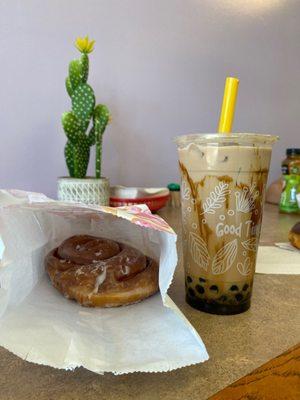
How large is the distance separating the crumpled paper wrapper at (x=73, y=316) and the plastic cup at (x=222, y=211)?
5cm

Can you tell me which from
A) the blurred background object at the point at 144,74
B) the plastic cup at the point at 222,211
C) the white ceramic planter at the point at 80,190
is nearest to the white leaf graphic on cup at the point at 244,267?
the plastic cup at the point at 222,211

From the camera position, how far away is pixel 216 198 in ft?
1.18

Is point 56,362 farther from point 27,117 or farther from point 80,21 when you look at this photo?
point 80,21

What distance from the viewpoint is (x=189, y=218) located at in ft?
1.26

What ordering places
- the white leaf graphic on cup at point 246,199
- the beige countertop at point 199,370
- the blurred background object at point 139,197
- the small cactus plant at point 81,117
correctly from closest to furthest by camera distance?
the beige countertop at point 199,370 → the white leaf graphic on cup at point 246,199 → the small cactus plant at point 81,117 → the blurred background object at point 139,197

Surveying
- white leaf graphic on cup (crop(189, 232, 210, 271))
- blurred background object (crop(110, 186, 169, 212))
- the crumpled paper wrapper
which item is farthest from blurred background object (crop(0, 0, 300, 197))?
white leaf graphic on cup (crop(189, 232, 210, 271))

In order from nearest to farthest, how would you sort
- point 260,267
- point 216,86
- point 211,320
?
point 211,320, point 260,267, point 216,86

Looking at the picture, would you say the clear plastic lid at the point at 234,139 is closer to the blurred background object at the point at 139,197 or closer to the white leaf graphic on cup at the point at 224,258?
the white leaf graphic on cup at the point at 224,258

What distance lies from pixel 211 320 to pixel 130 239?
0.50 feet

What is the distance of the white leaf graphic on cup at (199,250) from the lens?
0.38m

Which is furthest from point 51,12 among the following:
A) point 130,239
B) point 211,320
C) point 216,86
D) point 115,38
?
point 211,320

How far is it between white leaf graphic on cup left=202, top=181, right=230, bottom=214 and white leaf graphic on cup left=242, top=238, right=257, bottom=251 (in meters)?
0.05

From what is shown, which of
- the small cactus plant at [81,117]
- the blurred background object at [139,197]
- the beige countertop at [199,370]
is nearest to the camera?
the beige countertop at [199,370]

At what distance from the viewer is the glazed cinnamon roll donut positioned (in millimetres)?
358
